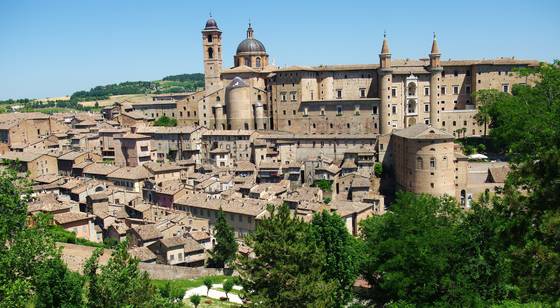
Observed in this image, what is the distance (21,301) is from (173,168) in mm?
38894

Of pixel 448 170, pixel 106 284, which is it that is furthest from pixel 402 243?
pixel 448 170

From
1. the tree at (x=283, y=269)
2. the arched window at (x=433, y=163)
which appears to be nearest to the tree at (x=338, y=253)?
the tree at (x=283, y=269)

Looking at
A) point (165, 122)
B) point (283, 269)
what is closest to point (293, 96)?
point (165, 122)

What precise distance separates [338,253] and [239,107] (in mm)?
40051

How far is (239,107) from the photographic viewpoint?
65.3m

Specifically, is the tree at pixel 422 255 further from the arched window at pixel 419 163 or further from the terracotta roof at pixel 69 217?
the terracotta roof at pixel 69 217

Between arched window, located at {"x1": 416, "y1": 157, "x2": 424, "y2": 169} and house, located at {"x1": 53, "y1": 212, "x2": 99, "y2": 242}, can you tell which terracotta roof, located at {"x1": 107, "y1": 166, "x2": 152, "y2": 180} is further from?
arched window, located at {"x1": 416, "y1": 157, "x2": 424, "y2": 169}

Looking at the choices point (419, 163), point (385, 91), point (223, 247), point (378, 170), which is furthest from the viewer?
point (385, 91)

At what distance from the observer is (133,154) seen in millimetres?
57969

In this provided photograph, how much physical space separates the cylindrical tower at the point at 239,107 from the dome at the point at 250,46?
12675 mm

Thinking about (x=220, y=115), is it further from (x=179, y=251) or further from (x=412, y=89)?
(x=179, y=251)

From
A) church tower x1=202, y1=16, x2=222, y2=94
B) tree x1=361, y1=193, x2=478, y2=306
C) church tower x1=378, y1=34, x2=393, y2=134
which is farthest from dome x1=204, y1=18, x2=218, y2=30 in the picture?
tree x1=361, y1=193, x2=478, y2=306

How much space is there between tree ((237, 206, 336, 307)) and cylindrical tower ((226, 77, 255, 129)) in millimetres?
43010

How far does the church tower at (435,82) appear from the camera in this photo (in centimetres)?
6003
